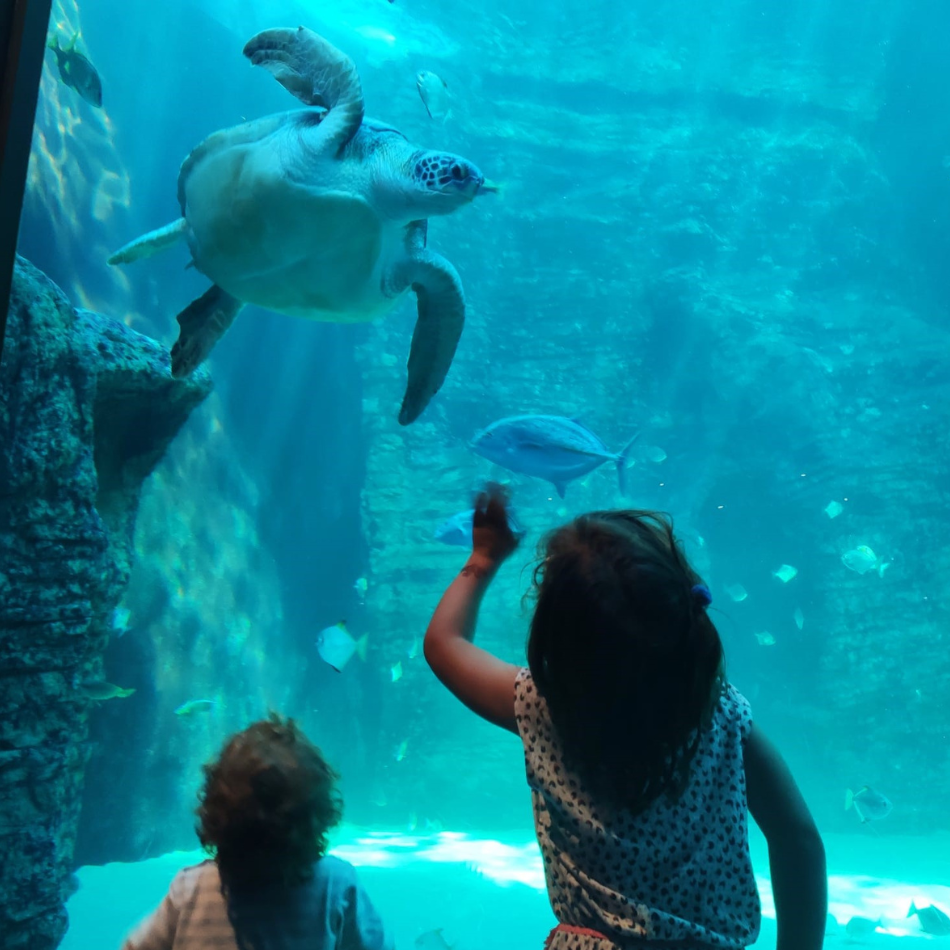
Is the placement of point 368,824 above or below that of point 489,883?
below

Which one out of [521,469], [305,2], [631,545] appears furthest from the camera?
[305,2]

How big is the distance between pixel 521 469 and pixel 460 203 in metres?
2.14

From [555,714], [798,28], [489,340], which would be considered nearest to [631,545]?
[555,714]

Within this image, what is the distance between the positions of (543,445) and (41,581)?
2.76m

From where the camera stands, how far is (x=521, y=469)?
4367mm

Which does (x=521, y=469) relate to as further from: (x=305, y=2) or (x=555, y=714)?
(x=305, y=2)

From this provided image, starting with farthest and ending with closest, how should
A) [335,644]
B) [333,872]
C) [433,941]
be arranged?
[335,644] → [433,941] → [333,872]

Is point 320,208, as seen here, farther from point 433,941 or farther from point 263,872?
point 433,941

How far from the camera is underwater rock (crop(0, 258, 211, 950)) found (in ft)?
10.4

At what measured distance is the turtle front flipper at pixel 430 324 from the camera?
304cm

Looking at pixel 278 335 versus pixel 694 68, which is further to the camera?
pixel 694 68

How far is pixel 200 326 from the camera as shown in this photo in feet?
10.2

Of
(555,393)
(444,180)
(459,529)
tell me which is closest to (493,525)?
(444,180)

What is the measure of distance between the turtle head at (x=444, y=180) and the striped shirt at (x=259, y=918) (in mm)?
2085
